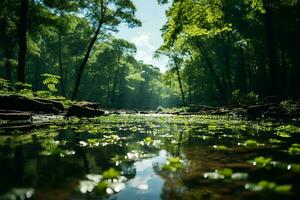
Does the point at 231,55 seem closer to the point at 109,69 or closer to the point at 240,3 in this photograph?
the point at 240,3

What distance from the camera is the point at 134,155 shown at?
397 cm

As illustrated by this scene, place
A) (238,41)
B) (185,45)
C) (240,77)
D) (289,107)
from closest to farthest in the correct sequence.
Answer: (289,107)
(238,41)
(185,45)
(240,77)

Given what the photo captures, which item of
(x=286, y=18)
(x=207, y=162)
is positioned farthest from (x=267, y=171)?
(x=286, y=18)

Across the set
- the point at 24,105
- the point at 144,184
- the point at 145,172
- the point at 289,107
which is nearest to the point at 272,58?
the point at 289,107

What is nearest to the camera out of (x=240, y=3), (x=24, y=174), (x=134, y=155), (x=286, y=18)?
(x=24, y=174)

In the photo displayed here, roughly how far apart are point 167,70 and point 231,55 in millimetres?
12795

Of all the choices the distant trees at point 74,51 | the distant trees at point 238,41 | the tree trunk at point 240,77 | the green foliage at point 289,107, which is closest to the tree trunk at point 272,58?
the distant trees at point 238,41

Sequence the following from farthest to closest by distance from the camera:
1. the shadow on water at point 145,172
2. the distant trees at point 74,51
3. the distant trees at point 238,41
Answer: the distant trees at point 74,51 < the distant trees at point 238,41 < the shadow on water at point 145,172

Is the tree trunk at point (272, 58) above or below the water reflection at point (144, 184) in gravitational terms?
above

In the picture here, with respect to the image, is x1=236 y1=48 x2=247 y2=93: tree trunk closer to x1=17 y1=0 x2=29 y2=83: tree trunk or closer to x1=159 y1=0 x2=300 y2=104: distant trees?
x1=159 y1=0 x2=300 y2=104: distant trees

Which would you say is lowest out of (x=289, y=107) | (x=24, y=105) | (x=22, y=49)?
(x=24, y=105)

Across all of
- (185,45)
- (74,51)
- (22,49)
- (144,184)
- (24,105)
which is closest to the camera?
(144,184)

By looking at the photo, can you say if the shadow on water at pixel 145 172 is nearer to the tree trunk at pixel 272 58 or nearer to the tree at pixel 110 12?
the tree trunk at pixel 272 58

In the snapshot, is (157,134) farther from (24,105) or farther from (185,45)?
(185,45)
